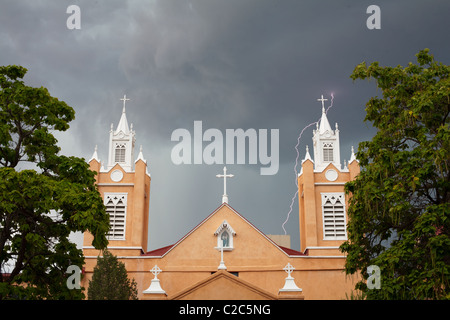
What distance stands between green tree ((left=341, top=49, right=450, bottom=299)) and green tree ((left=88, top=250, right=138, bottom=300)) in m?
14.7

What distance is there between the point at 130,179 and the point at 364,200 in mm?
25514

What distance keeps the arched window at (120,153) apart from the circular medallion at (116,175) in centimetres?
166

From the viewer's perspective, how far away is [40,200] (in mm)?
16891

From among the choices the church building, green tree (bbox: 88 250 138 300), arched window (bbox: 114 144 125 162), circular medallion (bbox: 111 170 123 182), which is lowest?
green tree (bbox: 88 250 138 300)

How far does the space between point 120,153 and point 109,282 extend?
14.9 m

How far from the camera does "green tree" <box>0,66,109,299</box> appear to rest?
16.7 meters

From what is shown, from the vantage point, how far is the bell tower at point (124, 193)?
1559 inches

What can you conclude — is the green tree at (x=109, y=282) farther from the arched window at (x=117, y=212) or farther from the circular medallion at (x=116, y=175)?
the circular medallion at (x=116, y=175)

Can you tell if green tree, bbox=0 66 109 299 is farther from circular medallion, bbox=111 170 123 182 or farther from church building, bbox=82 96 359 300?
circular medallion, bbox=111 170 123 182

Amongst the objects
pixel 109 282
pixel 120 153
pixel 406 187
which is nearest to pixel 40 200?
pixel 406 187

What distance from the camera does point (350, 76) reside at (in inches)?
803

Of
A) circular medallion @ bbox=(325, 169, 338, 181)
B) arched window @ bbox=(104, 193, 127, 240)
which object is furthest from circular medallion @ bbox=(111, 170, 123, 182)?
circular medallion @ bbox=(325, 169, 338, 181)
